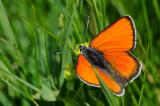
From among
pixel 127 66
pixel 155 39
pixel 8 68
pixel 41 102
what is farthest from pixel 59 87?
pixel 155 39

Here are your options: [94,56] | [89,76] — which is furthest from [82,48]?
[89,76]

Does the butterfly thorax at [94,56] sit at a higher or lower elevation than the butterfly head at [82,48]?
lower

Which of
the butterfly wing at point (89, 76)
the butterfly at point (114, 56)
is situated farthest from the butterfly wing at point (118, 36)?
the butterfly wing at point (89, 76)

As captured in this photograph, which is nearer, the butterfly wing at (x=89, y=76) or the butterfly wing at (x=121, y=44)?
the butterfly wing at (x=89, y=76)

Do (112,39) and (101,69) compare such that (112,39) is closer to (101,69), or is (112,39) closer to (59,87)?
(101,69)

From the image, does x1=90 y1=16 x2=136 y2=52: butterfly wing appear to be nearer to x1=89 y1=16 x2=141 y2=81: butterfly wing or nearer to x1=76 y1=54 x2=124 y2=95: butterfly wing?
x1=89 y1=16 x2=141 y2=81: butterfly wing

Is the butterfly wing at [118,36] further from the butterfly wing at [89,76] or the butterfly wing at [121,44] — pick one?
the butterfly wing at [89,76]
